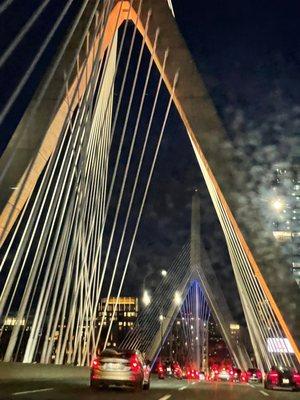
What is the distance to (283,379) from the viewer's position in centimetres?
2728

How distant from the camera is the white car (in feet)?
56.1

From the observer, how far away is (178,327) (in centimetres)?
9438

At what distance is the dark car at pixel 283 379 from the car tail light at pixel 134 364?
37.0 feet

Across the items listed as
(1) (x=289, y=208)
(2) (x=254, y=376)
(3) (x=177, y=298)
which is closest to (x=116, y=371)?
(2) (x=254, y=376)

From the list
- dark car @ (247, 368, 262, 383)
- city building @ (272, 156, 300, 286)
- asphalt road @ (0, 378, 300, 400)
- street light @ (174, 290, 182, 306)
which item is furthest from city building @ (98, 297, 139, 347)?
asphalt road @ (0, 378, 300, 400)

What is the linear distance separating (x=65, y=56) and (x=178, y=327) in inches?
3154

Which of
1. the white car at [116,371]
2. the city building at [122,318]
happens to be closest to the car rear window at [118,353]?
the white car at [116,371]

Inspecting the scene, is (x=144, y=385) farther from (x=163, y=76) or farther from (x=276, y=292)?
(x=163, y=76)

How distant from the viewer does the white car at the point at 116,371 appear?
1711cm

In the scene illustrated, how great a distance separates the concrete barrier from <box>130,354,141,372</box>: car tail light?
105 inches

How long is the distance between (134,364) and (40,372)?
2.88 m

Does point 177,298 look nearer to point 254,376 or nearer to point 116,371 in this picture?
point 254,376

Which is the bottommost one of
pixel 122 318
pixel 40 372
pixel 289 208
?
pixel 40 372

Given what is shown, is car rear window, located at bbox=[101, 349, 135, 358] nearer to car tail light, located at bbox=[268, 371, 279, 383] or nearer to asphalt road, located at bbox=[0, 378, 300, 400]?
asphalt road, located at bbox=[0, 378, 300, 400]
